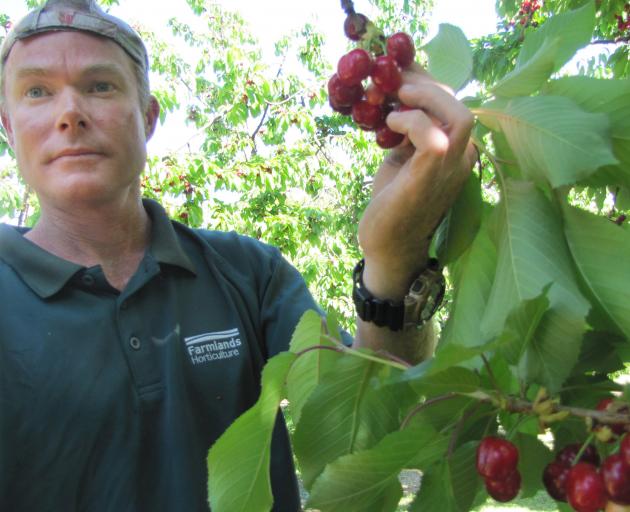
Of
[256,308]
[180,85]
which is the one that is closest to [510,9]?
[256,308]

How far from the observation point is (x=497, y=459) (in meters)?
0.73

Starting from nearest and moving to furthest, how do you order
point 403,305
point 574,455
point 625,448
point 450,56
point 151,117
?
point 625,448, point 574,455, point 450,56, point 403,305, point 151,117

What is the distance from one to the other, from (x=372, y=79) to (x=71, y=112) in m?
1.07

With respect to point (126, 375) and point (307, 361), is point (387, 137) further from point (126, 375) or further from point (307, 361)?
point (126, 375)

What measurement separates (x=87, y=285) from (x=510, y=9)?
8.62ft

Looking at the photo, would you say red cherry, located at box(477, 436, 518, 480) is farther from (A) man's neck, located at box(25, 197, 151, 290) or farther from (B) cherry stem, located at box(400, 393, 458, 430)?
(A) man's neck, located at box(25, 197, 151, 290)

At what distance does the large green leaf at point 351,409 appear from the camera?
92 centimetres

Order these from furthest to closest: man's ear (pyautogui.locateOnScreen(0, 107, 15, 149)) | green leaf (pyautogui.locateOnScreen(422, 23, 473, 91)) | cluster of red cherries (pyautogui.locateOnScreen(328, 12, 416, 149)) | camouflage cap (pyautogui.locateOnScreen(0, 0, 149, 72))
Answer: man's ear (pyautogui.locateOnScreen(0, 107, 15, 149)) → camouflage cap (pyautogui.locateOnScreen(0, 0, 149, 72)) → green leaf (pyautogui.locateOnScreen(422, 23, 473, 91)) → cluster of red cherries (pyautogui.locateOnScreen(328, 12, 416, 149))

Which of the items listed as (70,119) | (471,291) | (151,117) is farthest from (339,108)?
(151,117)

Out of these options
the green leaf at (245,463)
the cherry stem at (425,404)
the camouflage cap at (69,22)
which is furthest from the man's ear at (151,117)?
the cherry stem at (425,404)

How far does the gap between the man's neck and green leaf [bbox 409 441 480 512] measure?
129cm

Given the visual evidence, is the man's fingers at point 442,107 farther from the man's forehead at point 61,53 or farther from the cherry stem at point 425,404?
the man's forehead at point 61,53

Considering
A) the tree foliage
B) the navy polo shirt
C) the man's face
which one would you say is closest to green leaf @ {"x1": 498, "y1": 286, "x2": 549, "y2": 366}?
the tree foliage

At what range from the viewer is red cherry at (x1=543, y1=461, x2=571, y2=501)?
28.9 inches
